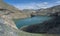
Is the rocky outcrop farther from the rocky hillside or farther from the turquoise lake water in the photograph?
the rocky hillside

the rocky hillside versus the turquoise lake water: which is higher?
the rocky hillside

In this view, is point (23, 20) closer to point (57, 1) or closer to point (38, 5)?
point (38, 5)

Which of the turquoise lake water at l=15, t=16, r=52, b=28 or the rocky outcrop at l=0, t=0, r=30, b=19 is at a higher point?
the rocky outcrop at l=0, t=0, r=30, b=19

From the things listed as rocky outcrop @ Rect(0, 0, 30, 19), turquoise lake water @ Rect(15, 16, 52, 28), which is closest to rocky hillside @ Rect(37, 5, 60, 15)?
turquoise lake water @ Rect(15, 16, 52, 28)

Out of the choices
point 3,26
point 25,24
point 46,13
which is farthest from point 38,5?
point 3,26

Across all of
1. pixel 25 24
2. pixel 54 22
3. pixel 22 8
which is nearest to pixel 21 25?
pixel 25 24

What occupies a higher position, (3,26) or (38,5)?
(38,5)

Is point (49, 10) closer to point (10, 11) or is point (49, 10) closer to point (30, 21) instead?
point (30, 21)

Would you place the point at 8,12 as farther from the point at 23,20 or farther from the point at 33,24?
the point at 33,24

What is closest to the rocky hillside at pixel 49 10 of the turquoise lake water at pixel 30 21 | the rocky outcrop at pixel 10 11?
the turquoise lake water at pixel 30 21
